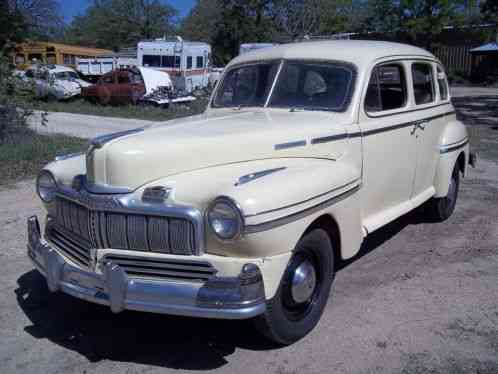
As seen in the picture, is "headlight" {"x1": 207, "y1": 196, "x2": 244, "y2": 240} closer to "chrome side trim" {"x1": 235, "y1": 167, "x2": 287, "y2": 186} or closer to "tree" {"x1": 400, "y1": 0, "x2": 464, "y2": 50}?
"chrome side trim" {"x1": 235, "y1": 167, "x2": 287, "y2": 186}

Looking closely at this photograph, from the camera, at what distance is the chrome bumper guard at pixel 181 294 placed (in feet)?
9.77

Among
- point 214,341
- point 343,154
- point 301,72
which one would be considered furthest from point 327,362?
point 301,72

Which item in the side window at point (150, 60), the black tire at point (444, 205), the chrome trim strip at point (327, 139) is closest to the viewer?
the chrome trim strip at point (327, 139)

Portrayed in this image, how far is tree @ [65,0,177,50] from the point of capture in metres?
47.6

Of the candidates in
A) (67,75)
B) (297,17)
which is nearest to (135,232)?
(67,75)

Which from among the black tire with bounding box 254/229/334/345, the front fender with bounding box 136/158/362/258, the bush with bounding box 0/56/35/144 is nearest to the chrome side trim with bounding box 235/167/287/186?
the front fender with bounding box 136/158/362/258

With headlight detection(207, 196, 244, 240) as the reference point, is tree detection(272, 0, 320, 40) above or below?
above

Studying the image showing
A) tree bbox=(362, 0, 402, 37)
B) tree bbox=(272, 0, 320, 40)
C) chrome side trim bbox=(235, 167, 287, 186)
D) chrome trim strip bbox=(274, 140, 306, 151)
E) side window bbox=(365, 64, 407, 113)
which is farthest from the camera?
tree bbox=(362, 0, 402, 37)

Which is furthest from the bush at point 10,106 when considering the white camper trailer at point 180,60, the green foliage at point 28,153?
the white camper trailer at point 180,60

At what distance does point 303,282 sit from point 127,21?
48883 millimetres

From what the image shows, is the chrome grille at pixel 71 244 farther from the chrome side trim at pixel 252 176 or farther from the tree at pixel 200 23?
the tree at pixel 200 23

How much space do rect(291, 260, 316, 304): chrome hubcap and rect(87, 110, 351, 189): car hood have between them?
0.78 metres

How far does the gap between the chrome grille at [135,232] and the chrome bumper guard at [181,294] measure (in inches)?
6.4

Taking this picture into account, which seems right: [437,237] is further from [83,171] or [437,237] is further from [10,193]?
[10,193]
